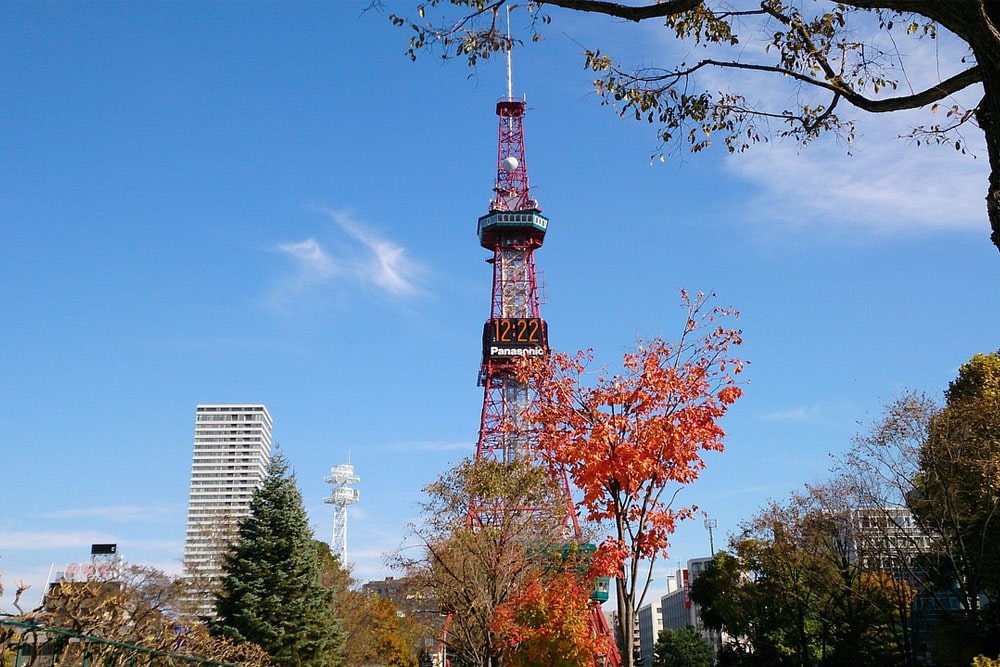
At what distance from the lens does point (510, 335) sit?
59.3m

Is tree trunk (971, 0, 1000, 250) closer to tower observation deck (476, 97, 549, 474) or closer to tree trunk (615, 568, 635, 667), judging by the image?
tree trunk (615, 568, 635, 667)

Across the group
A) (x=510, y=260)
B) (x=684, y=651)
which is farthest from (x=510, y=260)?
(x=684, y=651)

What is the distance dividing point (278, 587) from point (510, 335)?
121ft

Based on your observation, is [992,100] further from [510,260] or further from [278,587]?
[510,260]

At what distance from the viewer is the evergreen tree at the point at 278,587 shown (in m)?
23.2

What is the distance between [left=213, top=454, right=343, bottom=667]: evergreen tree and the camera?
23250 mm

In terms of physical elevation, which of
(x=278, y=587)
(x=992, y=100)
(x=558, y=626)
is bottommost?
(x=558, y=626)

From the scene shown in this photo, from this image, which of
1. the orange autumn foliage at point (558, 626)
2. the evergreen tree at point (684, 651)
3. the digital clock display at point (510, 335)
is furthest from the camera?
the evergreen tree at point (684, 651)

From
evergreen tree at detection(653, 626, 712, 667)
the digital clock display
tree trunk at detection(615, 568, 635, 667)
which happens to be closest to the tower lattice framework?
the digital clock display

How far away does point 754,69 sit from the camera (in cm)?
656

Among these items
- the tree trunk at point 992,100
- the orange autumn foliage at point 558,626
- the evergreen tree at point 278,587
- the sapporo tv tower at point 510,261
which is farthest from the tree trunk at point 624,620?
the sapporo tv tower at point 510,261

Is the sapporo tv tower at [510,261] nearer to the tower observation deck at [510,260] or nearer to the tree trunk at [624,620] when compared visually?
the tower observation deck at [510,260]

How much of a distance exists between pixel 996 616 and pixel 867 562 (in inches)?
164

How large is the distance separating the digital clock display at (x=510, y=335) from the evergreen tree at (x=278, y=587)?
1318 inches
